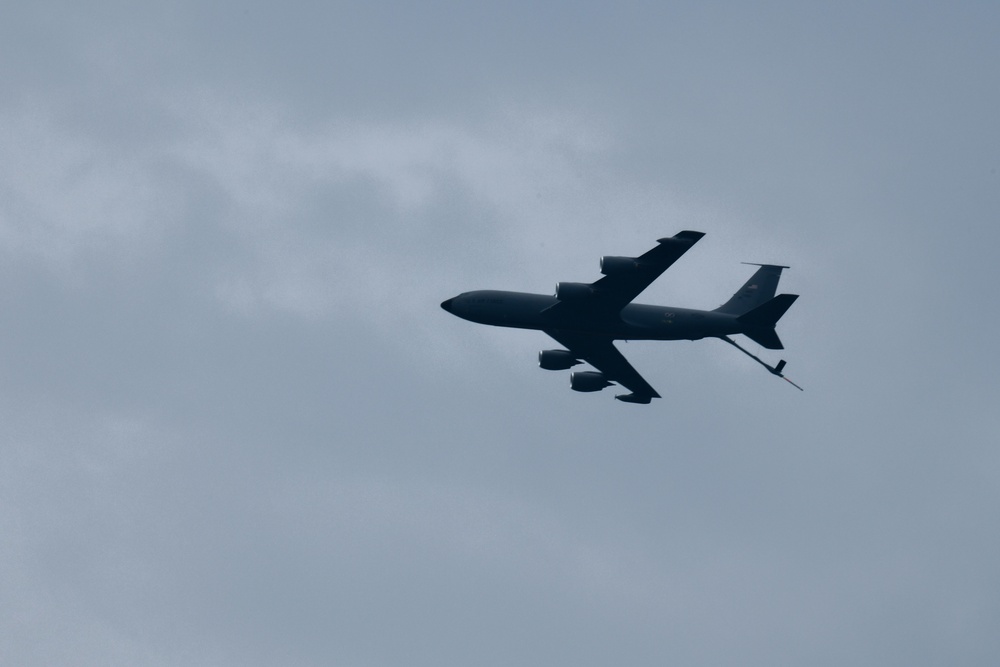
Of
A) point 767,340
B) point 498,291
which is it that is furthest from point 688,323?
Result: point 498,291

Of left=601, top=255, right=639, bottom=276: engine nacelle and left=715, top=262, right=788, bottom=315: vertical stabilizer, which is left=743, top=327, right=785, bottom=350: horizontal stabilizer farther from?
left=601, top=255, right=639, bottom=276: engine nacelle

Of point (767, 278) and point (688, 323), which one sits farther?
point (767, 278)

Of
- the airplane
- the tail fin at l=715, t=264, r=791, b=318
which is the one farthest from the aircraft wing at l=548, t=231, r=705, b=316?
the tail fin at l=715, t=264, r=791, b=318

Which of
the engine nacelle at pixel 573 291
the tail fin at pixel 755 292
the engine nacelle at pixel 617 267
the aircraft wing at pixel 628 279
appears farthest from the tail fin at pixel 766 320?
the engine nacelle at pixel 573 291

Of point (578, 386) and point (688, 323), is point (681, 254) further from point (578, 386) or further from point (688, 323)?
point (578, 386)

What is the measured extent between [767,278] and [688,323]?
9.36 m

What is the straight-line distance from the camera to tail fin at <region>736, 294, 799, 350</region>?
80375 millimetres

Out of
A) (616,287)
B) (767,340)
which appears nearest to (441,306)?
(616,287)

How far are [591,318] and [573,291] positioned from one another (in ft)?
7.86

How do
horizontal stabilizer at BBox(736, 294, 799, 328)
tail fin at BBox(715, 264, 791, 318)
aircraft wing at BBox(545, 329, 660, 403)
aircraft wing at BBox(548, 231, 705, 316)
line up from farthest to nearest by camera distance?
tail fin at BBox(715, 264, 791, 318) < aircraft wing at BBox(545, 329, 660, 403) < horizontal stabilizer at BBox(736, 294, 799, 328) < aircraft wing at BBox(548, 231, 705, 316)

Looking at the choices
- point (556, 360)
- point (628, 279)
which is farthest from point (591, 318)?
point (556, 360)

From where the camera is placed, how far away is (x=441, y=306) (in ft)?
270

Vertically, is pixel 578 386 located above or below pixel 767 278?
below

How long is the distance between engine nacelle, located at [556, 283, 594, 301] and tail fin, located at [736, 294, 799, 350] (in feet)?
32.2
